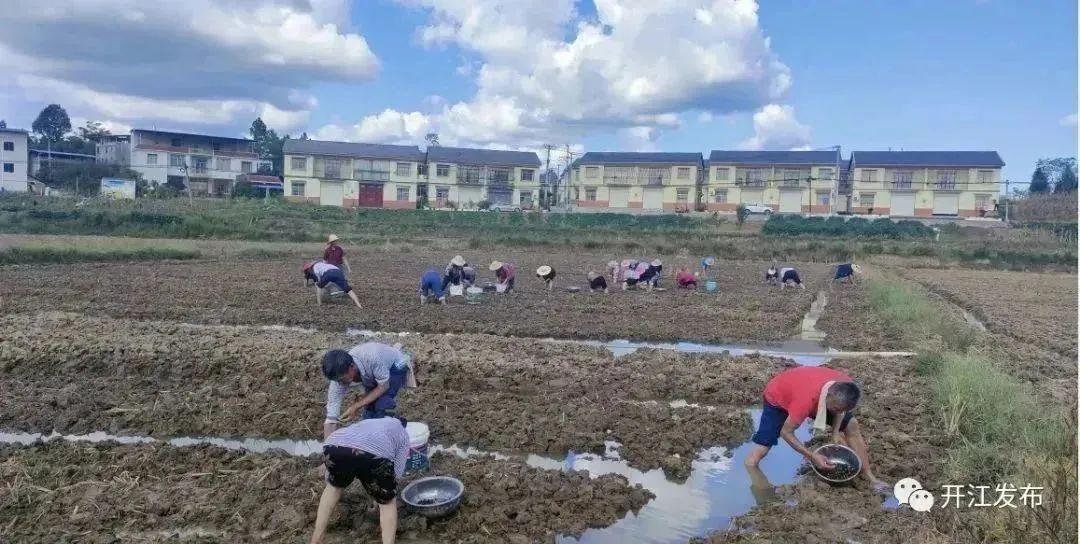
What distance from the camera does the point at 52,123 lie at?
71.5 m

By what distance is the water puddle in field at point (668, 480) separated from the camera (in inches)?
192

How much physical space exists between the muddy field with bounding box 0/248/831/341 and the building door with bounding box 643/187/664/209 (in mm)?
36235

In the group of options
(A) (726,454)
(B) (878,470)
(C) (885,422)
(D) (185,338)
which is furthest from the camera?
(D) (185,338)

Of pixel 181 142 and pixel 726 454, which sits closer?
pixel 726 454

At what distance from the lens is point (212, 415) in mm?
6684

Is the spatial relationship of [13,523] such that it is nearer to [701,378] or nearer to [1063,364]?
[701,378]

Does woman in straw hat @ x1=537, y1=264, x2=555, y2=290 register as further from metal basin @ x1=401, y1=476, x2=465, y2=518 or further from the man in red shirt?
metal basin @ x1=401, y1=476, x2=465, y2=518

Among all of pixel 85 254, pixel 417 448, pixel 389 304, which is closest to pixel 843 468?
pixel 417 448

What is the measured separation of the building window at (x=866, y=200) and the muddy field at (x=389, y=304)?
122 ft

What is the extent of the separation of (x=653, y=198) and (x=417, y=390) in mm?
48572

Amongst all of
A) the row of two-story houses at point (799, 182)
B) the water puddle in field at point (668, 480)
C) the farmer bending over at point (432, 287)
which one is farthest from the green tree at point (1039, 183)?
the water puddle in field at point (668, 480)

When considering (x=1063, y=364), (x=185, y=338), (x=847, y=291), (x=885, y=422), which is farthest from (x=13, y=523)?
(x=847, y=291)

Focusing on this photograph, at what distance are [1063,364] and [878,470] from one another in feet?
18.9

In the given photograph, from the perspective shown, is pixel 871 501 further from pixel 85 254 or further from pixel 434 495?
pixel 85 254
